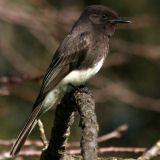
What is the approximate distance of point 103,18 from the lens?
4.42m

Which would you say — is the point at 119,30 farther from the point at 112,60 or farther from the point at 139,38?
the point at 112,60

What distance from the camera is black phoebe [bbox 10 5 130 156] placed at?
12.5 ft

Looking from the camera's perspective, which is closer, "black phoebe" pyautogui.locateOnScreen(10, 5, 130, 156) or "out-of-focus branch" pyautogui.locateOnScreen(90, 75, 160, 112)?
"black phoebe" pyautogui.locateOnScreen(10, 5, 130, 156)

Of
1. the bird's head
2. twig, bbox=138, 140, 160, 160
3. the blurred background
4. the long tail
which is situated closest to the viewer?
twig, bbox=138, 140, 160, 160

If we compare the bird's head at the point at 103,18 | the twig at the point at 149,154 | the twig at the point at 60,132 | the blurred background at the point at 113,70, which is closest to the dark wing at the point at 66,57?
the bird's head at the point at 103,18

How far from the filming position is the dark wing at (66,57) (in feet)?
12.9

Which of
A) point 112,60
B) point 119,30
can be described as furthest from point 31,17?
point 119,30

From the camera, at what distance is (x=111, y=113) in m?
6.31

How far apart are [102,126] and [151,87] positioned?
87cm

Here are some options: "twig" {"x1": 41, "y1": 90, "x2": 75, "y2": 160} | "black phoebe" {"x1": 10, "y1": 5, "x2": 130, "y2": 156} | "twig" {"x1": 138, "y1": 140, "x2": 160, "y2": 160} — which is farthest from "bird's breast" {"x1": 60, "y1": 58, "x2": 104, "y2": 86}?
"twig" {"x1": 138, "y1": 140, "x2": 160, "y2": 160}

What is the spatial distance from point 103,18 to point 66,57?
661mm

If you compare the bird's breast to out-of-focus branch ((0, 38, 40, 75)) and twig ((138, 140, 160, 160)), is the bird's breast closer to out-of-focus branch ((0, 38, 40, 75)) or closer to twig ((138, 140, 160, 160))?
out-of-focus branch ((0, 38, 40, 75))

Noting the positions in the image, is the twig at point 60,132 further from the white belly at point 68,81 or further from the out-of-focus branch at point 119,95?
the out-of-focus branch at point 119,95

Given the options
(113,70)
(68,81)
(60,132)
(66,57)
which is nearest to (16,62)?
(66,57)
